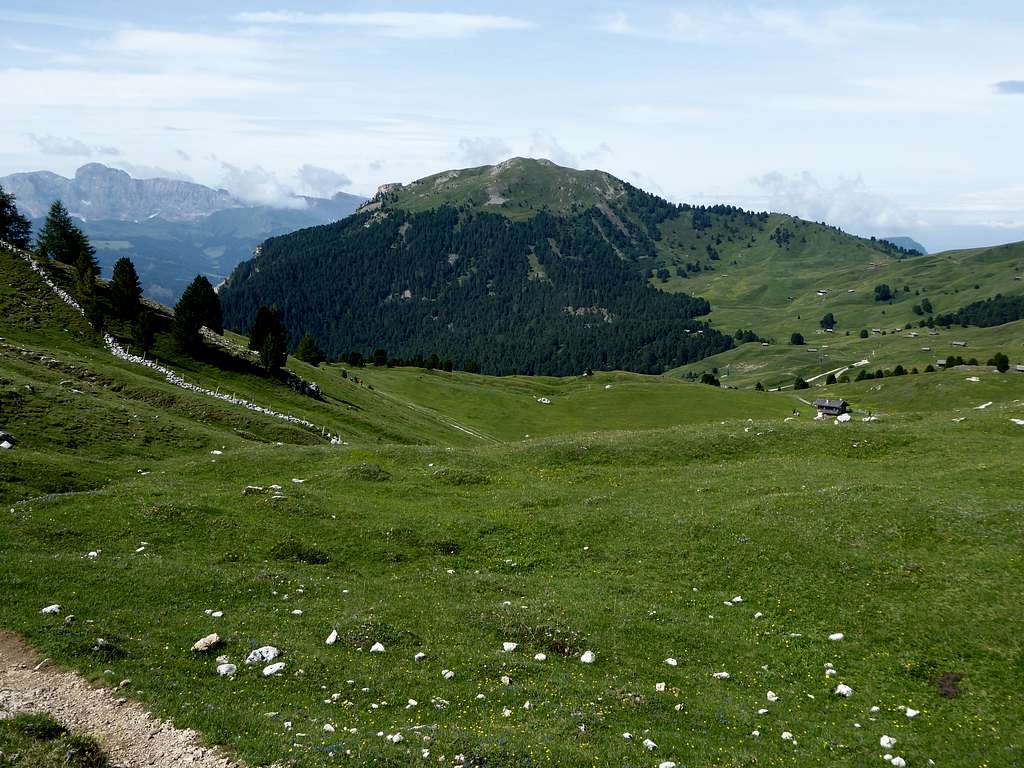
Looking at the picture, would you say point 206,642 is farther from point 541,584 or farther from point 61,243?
point 61,243

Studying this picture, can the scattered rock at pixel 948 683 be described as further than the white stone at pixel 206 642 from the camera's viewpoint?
No

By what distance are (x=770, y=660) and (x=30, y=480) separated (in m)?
37.2

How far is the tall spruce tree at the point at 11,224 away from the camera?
96.1m

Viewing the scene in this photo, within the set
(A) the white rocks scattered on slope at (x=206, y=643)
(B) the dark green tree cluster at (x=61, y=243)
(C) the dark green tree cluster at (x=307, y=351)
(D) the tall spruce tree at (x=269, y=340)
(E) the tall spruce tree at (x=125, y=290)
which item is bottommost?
A: (A) the white rocks scattered on slope at (x=206, y=643)

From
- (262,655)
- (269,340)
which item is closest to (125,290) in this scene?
(269,340)

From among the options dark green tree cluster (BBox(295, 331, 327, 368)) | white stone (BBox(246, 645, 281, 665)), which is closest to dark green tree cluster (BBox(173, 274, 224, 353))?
dark green tree cluster (BBox(295, 331, 327, 368))

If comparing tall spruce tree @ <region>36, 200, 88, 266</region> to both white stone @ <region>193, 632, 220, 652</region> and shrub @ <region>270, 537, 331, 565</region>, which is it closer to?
shrub @ <region>270, 537, 331, 565</region>

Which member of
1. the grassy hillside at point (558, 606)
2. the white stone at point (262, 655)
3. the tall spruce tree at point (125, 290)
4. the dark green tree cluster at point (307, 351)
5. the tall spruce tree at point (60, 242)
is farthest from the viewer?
the dark green tree cluster at point (307, 351)

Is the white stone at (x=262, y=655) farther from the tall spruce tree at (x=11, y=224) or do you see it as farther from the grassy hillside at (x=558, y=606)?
the tall spruce tree at (x=11, y=224)

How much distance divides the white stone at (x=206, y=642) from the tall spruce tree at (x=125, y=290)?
73.8 m

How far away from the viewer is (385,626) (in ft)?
68.7

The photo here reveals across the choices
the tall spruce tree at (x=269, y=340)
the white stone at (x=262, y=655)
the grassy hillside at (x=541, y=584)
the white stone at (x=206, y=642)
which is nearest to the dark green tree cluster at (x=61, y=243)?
the tall spruce tree at (x=269, y=340)

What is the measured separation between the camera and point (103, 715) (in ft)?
47.6

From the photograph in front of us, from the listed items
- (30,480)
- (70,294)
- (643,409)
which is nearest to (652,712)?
(30,480)
